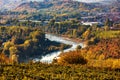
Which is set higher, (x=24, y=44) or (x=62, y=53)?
(x=62, y=53)

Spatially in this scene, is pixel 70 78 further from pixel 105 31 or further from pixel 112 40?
pixel 105 31

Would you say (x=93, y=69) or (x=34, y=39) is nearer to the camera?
(x=93, y=69)

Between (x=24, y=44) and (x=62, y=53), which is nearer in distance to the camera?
(x=62, y=53)

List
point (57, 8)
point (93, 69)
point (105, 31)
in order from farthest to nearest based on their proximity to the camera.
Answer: point (57, 8), point (105, 31), point (93, 69)

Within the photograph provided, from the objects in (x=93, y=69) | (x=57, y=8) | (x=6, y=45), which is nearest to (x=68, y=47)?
(x=6, y=45)

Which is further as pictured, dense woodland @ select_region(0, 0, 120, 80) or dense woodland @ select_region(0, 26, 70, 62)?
dense woodland @ select_region(0, 26, 70, 62)

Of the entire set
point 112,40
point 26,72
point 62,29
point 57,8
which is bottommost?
point 57,8

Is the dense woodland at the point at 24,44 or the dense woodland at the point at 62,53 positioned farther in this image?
the dense woodland at the point at 24,44

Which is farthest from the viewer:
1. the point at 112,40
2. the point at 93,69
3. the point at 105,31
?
the point at 105,31

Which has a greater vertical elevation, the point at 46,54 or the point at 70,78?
the point at 70,78
